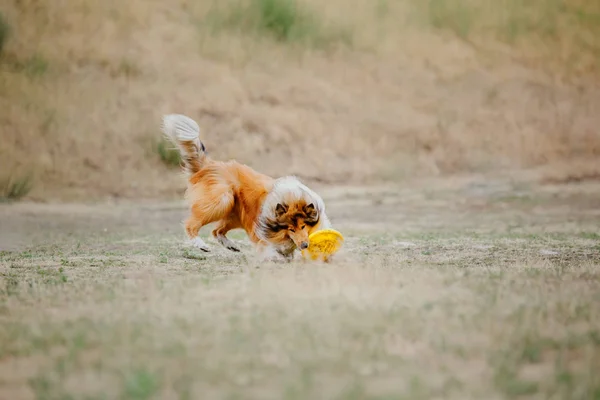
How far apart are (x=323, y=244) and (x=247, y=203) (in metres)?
1.27

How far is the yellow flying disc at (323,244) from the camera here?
8805 mm

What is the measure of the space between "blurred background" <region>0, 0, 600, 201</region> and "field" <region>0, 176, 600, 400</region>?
10423 millimetres

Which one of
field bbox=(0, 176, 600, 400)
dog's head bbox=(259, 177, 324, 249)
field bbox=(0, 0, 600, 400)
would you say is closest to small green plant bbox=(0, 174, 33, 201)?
field bbox=(0, 0, 600, 400)

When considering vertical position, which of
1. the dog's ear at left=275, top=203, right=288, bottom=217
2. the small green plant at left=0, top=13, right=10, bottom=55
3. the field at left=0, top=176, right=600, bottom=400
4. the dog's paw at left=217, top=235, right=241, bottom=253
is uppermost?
the small green plant at left=0, top=13, right=10, bottom=55

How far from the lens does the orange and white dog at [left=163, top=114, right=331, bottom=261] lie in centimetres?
916

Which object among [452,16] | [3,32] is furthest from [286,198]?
[452,16]

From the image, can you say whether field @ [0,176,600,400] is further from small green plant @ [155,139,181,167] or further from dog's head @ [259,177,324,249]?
small green plant @ [155,139,181,167]

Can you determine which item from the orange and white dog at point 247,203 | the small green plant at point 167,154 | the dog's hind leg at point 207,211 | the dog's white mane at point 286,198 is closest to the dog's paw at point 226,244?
the orange and white dog at point 247,203

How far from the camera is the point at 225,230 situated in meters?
10.5

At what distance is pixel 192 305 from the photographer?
254 inches

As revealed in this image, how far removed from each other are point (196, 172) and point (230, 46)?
1473cm

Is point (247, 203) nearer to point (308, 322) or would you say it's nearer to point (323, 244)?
point (323, 244)

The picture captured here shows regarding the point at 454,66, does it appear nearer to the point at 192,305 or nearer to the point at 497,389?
the point at 192,305

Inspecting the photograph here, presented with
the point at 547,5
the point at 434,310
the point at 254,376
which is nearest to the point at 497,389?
the point at 254,376
